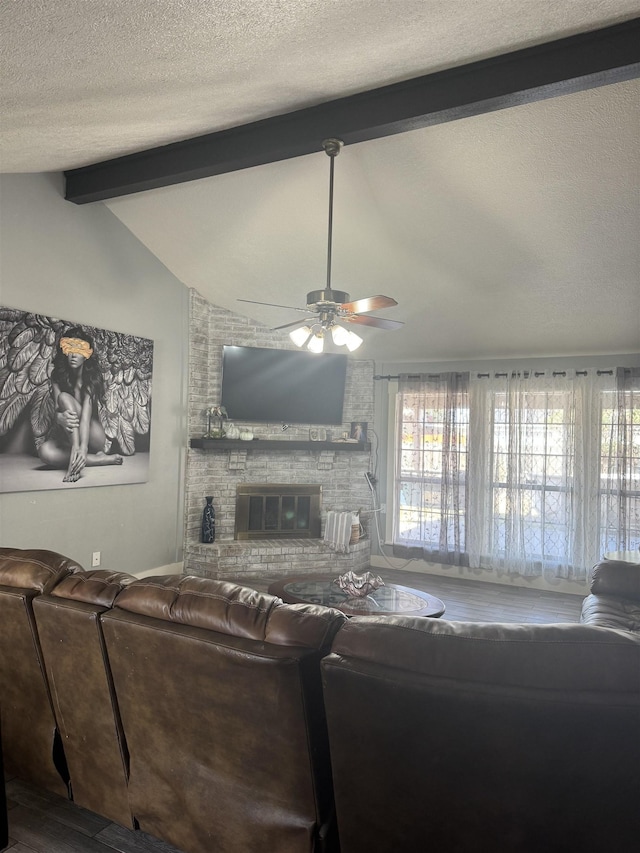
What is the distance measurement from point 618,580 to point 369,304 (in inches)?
92.7

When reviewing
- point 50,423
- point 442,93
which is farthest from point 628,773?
point 50,423

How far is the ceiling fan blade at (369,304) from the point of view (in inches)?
A: 123

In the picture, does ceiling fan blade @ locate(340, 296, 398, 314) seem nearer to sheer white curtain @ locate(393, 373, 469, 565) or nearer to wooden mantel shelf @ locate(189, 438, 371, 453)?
wooden mantel shelf @ locate(189, 438, 371, 453)

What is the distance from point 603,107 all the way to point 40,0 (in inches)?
107

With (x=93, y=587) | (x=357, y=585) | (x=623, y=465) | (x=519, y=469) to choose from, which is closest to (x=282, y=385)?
(x=519, y=469)

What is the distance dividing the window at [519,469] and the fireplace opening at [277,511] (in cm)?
98

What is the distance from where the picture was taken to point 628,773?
119 cm

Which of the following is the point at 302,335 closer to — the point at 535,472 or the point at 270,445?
the point at 270,445

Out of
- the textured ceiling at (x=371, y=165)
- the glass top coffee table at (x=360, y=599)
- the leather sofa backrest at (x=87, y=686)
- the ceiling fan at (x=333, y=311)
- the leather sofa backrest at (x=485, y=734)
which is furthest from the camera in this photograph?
the glass top coffee table at (x=360, y=599)

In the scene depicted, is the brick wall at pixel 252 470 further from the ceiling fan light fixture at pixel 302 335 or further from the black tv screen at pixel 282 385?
the ceiling fan light fixture at pixel 302 335

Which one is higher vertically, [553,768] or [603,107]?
[603,107]

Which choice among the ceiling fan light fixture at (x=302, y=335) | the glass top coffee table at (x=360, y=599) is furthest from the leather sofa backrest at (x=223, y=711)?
the ceiling fan light fixture at (x=302, y=335)

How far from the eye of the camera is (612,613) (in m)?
3.28

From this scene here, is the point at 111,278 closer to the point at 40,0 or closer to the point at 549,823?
the point at 40,0
